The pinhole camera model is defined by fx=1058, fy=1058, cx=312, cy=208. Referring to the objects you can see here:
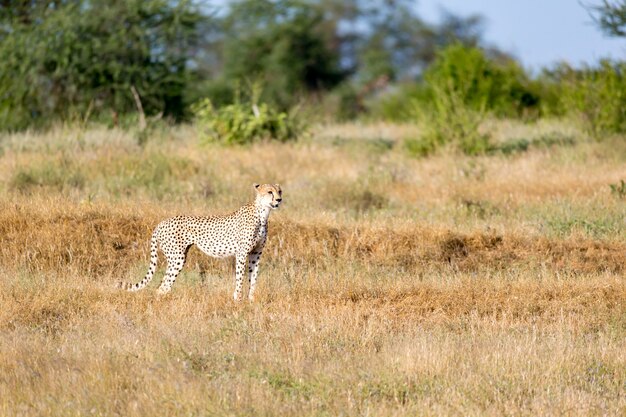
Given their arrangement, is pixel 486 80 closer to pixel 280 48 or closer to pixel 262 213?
pixel 280 48

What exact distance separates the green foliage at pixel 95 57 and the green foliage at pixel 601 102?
930 centimetres

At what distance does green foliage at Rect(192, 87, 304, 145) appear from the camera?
59.0 feet

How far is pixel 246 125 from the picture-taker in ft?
59.2

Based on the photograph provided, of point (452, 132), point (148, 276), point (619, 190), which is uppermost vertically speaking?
point (452, 132)

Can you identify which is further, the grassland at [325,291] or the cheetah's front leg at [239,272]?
the cheetah's front leg at [239,272]

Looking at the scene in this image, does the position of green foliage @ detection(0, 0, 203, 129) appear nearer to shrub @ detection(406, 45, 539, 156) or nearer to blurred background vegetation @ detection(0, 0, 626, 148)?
blurred background vegetation @ detection(0, 0, 626, 148)

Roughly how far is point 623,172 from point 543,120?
725 cm

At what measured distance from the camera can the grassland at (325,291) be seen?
20.4 feet

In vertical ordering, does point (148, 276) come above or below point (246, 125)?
below

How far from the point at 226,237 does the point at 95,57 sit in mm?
15879

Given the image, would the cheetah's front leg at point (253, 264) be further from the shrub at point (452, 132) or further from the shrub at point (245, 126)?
the shrub at point (452, 132)

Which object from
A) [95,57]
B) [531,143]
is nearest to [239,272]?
[531,143]

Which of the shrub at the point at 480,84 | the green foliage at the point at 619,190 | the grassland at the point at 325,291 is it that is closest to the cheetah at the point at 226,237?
the grassland at the point at 325,291

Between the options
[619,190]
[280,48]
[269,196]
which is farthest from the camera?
[280,48]
